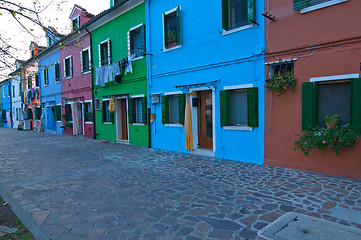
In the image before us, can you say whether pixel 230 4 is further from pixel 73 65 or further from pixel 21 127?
pixel 21 127

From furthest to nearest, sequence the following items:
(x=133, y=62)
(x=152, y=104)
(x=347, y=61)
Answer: (x=133, y=62)
(x=152, y=104)
(x=347, y=61)

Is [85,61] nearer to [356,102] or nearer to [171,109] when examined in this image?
[171,109]

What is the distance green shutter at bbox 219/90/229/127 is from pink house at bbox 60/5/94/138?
33.3 ft

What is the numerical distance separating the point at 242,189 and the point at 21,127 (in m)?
27.9

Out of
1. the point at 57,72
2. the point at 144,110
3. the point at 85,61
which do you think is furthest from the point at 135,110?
the point at 57,72

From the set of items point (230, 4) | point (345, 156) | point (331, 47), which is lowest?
point (345, 156)

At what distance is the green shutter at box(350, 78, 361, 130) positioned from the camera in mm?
5230

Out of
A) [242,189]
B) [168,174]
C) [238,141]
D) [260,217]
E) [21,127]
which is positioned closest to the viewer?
[260,217]

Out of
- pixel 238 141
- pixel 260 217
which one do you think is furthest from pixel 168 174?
pixel 260 217

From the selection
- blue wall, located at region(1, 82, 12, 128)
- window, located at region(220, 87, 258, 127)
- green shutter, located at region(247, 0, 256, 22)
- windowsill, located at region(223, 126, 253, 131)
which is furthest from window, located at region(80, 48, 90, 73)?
blue wall, located at region(1, 82, 12, 128)

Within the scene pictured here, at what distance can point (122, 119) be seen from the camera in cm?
1329

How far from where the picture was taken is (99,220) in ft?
12.4

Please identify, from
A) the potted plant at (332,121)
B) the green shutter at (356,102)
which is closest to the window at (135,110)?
the potted plant at (332,121)

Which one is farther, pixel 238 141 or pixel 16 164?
pixel 16 164
